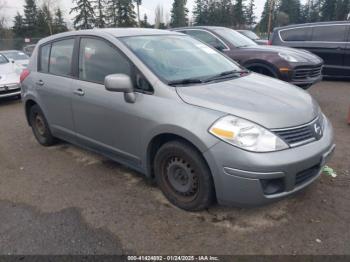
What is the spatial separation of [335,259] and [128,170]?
96.7 inches

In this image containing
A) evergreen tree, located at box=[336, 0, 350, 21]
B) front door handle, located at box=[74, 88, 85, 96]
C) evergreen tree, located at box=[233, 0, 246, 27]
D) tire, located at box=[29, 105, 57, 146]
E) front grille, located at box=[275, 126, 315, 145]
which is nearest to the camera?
front grille, located at box=[275, 126, 315, 145]

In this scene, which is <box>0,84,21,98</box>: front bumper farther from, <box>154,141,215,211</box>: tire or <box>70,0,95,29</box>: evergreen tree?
<box>70,0,95,29</box>: evergreen tree

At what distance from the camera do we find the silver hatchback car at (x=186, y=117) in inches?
99.1

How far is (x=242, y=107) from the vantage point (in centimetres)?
266

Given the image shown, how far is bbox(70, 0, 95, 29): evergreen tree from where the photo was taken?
4631cm

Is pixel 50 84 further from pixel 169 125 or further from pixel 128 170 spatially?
pixel 169 125

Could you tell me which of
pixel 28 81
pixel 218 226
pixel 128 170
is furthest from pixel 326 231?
pixel 28 81

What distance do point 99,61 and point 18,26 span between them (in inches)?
2036

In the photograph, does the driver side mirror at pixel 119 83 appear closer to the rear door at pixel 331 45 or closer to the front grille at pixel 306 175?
the front grille at pixel 306 175

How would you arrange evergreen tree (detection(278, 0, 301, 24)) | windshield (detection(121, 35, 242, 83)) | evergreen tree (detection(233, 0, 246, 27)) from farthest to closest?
evergreen tree (detection(278, 0, 301, 24))
evergreen tree (detection(233, 0, 246, 27))
windshield (detection(121, 35, 242, 83))

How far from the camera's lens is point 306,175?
106 inches

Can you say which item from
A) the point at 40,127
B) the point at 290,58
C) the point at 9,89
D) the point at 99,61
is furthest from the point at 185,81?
the point at 9,89

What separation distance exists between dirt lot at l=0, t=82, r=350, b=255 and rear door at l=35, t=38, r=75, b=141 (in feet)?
2.13

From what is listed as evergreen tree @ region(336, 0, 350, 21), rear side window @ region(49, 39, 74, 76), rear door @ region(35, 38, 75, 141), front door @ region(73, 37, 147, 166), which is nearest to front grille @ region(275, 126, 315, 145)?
front door @ region(73, 37, 147, 166)
